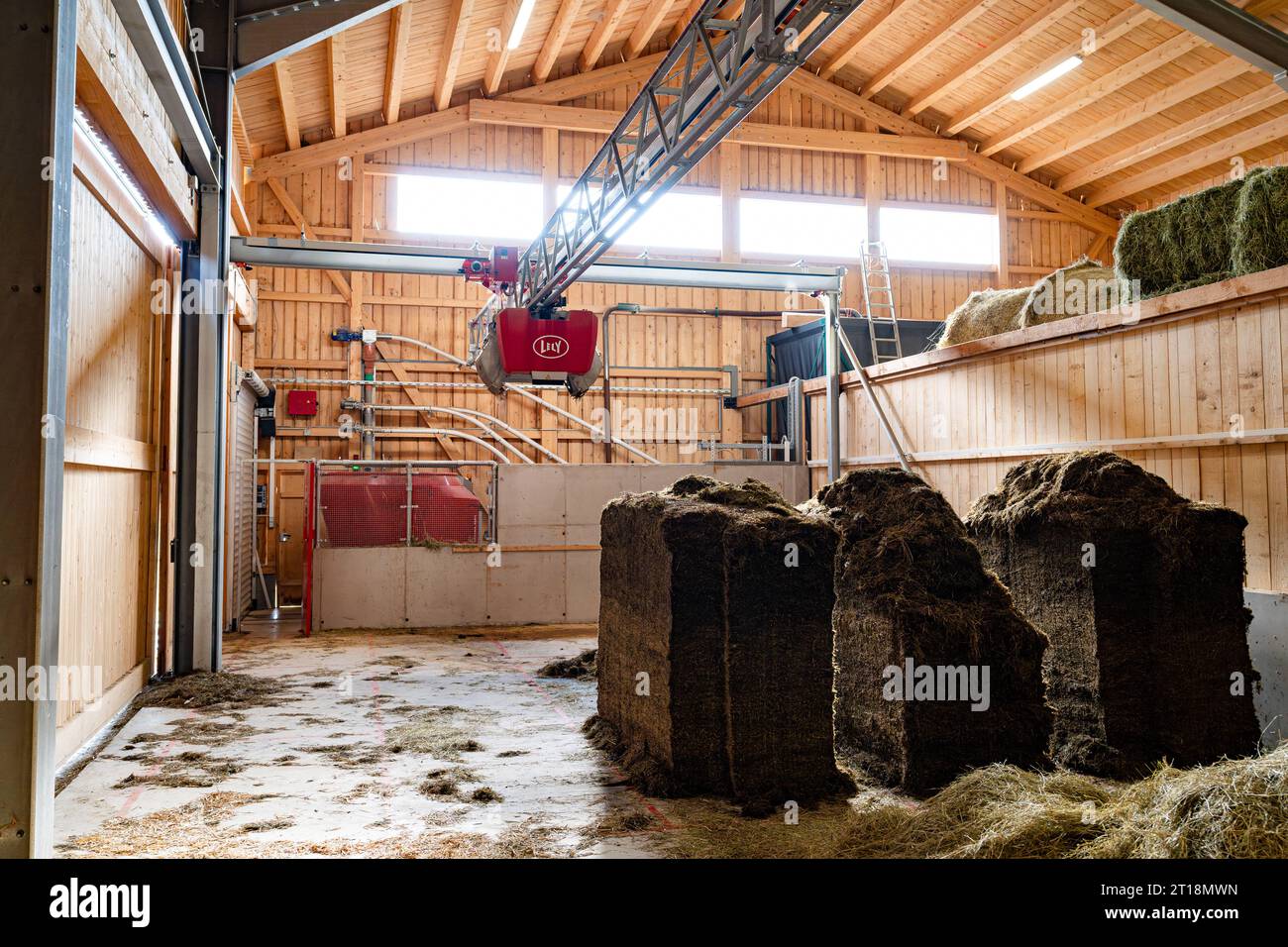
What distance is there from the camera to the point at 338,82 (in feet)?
45.3

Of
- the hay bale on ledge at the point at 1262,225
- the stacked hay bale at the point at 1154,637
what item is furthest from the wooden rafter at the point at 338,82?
the stacked hay bale at the point at 1154,637

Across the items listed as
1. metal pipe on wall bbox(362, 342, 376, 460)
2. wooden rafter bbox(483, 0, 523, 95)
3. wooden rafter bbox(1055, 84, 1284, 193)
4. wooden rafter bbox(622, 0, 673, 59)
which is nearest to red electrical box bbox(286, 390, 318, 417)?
metal pipe on wall bbox(362, 342, 376, 460)

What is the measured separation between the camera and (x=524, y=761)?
19.6ft

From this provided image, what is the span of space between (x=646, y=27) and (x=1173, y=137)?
8.87 m

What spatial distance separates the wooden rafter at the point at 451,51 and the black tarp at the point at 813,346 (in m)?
6.73

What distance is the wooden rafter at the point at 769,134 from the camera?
16297 millimetres

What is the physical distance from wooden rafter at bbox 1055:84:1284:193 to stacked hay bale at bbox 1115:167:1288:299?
23.1 feet

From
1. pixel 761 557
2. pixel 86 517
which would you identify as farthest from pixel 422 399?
pixel 761 557

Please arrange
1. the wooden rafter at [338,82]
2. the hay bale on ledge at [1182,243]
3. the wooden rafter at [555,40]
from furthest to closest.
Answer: the wooden rafter at [555,40], the wooden rafter at [338,82], the hay bale on ledge at [1182,243]

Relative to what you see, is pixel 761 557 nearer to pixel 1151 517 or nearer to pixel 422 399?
pixel 1151 517

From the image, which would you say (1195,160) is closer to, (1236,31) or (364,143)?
(1236,31)

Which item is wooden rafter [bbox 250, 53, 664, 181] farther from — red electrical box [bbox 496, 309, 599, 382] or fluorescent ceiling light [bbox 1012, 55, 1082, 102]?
red electrical box [bbox 496, 309, 599, 382]

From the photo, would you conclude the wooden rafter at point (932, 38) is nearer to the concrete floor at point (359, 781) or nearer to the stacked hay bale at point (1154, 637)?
the stacked hay bale at point (1154, 637)
